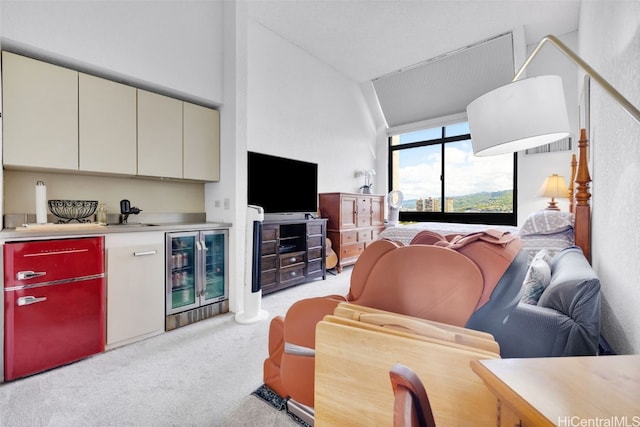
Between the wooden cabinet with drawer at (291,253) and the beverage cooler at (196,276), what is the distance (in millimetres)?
473

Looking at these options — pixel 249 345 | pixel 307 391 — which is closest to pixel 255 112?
pixel 249 345

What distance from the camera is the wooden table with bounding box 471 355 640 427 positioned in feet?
1.22

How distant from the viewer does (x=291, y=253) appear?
3736mm

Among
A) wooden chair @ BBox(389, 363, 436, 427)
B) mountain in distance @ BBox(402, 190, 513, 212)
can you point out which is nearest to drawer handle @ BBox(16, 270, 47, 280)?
wooden chair @ BBox(389, 363, 436, 427)

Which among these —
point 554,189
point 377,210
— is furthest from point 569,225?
point 377,210

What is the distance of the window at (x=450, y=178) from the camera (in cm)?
495

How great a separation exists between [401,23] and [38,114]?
13.7ft

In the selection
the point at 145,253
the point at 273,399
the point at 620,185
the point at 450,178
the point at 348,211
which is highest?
the point at 450,178

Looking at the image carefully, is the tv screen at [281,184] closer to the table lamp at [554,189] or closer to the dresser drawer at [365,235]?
the dresser drawer at [365,235]

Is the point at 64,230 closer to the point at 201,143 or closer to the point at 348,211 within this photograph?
the point at 201,143

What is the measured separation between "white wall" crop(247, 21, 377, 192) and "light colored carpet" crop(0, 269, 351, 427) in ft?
8.54

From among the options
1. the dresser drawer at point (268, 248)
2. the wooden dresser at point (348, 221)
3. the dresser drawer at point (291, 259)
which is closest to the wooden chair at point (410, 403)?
the dresser drawer at point (268, 248)

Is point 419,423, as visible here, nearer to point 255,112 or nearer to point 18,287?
point 18,287

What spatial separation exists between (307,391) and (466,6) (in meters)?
4.62
